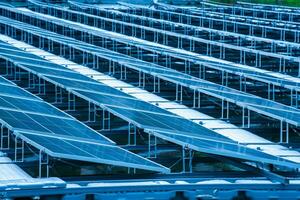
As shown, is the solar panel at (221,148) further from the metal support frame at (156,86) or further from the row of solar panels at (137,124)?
the metal support frame at (156,86)

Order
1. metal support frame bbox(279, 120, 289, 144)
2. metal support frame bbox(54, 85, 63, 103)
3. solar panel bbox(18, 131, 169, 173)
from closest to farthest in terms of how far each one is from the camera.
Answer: solar panel bbox(18, 131, 169, 173), metal support frame bbox(279, 120, 289, 144), metal support frame bbox(54, 85, 63, 103)

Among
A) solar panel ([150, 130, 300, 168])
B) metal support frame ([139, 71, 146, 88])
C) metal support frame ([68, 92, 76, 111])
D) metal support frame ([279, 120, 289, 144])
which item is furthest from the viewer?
metal support frame ([139, 71, 146, 88])

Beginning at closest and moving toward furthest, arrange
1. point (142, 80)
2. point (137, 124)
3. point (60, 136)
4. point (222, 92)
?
1. point (60, 136)
2. point (137, 124)
3. point (222, 92)
4. point (142, 80)

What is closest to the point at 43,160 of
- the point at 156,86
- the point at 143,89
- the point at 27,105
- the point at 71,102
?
the point at 27,105

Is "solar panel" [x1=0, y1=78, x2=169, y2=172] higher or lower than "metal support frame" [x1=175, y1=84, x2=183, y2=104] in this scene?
higher

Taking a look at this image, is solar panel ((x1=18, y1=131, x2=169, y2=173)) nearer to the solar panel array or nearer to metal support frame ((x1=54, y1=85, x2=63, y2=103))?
the solar panel array

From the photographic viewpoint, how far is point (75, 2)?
243 feet

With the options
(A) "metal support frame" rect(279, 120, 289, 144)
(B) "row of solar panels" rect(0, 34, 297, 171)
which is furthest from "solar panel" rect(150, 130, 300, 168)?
(A) "metal support frame" rect(279, 120, 289, 144)

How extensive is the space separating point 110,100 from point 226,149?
21.1ft

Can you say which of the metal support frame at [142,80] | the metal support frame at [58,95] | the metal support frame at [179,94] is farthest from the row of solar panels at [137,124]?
the metal support frame at [142,80]

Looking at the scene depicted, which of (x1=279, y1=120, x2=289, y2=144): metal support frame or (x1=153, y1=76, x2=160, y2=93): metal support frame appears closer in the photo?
(x1=279, y1=120, x2=289, y2=144): metal support frame

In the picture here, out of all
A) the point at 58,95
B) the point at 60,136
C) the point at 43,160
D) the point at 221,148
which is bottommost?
the point at 58,95

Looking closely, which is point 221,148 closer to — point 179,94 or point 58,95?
point 179,94

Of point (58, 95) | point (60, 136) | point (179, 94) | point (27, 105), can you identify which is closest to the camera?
point (60, 136)
